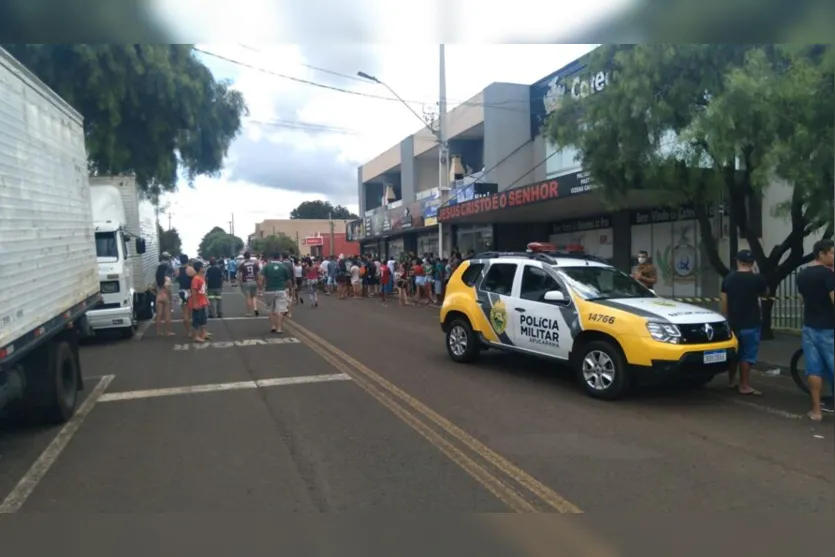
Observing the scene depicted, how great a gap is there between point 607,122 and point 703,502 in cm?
821

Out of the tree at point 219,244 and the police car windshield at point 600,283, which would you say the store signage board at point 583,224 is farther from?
the tree at point 219,244

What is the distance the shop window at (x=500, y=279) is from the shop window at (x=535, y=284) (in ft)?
0.88

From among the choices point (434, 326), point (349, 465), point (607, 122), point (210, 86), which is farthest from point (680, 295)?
point (349, 465)

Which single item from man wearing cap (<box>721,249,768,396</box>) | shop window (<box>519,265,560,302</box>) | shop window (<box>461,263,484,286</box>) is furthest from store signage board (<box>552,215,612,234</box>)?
man wearing cap (<box>721,249,768,396</box>)

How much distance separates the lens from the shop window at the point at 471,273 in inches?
419

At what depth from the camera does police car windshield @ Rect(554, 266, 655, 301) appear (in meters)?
8.88

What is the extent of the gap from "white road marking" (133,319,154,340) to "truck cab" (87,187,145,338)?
0.27 metres

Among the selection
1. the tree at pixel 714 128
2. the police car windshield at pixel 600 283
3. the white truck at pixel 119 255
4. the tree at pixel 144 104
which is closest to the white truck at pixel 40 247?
the white truck at pixel 119 255

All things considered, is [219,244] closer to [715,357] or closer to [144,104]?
[144,104]

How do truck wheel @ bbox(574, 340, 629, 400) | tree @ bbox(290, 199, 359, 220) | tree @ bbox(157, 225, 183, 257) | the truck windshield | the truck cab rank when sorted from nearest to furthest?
truck wheel @ bbox(574, 340, 629, 400) → the truck cab → the truck windshield → tree @ bbox(157, 225, 183, 257) → tree @ bbox(290, 199, 359, 220)

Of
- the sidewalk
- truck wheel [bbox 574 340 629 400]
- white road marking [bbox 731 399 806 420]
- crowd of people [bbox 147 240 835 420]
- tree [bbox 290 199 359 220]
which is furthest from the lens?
tree [bbox 290 199 359 220]

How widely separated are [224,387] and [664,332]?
536cm

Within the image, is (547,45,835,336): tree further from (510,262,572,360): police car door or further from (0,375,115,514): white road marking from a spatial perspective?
(0,375,115,514): white road marking

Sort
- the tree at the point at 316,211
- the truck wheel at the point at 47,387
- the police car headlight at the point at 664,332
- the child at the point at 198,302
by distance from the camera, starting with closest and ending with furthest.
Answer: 1. the truck wheel at the point at 47,387
2. the police car headlight at the point at 664,332
3. the child at the point at 198,302
4. the tree at the point at 316,211
